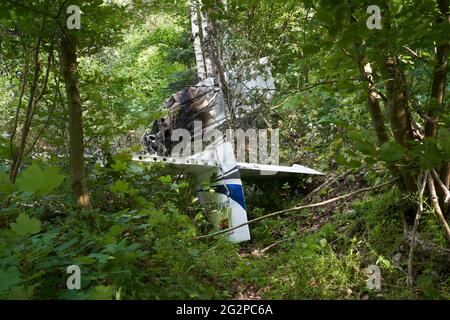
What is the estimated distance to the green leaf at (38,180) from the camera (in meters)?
1.74

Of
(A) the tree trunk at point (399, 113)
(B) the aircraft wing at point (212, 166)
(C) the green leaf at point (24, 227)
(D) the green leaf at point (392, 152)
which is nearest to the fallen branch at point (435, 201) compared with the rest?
(A) the tree trunk at point (399, 113)

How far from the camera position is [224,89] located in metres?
7.10

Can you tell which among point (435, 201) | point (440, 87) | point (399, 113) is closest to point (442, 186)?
point (435, 201)

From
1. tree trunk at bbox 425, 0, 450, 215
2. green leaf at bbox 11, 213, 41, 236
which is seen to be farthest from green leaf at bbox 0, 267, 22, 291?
tree trunk at bbox 425, 0, 450, 215

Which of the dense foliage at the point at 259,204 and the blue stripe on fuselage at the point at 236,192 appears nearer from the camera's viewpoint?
the dense foliage at the point at 259,204

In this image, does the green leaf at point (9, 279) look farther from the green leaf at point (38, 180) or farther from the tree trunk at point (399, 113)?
the tree trunk at point (399, 113)

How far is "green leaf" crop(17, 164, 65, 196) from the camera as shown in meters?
1.74

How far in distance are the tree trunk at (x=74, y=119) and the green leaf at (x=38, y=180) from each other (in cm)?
139

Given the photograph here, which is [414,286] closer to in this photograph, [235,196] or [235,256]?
[235,256]

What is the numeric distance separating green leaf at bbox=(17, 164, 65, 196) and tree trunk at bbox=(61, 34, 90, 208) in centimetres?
139

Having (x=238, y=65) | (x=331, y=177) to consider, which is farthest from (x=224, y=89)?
(x=331, y=177)

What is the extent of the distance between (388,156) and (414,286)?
1.28m

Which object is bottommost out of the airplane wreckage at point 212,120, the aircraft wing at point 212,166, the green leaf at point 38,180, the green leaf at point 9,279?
the green leaf at point 9,279
